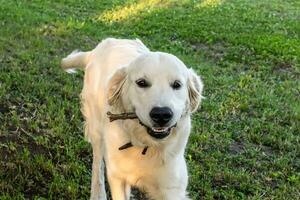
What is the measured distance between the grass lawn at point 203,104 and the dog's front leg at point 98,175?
0.34 feet

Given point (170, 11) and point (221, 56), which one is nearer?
point (221, 56)

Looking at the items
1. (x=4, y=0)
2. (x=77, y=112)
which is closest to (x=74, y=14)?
(x=4, y=0)

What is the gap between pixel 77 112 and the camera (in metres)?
5.55

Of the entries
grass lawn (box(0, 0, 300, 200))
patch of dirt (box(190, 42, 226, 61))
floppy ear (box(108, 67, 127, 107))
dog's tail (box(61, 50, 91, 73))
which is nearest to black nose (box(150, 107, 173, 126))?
floppy ear (box(108, 67, 127, 107))

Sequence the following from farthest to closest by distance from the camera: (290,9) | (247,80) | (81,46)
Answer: (290,9) < (81,46) < (247,80)

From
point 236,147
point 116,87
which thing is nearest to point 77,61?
point 116,87

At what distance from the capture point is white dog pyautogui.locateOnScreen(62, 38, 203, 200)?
3.22m

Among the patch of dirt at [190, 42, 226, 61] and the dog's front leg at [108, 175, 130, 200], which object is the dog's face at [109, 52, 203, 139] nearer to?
the dog's front leg at [108, 175, 130, 200]

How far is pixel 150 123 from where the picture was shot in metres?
3.16

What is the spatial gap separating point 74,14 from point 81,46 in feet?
11.2

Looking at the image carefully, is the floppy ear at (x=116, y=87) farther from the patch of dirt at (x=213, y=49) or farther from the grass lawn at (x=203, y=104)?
the patch of dirt at (x=213, y=49)

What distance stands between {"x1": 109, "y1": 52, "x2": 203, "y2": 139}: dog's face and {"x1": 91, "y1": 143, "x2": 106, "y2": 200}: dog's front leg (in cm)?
95

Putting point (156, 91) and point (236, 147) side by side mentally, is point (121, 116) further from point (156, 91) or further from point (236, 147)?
point (236, 147)

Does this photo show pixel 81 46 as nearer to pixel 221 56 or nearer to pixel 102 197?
pixel 221 56
